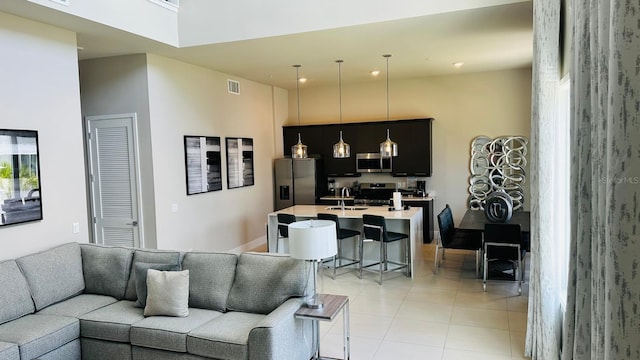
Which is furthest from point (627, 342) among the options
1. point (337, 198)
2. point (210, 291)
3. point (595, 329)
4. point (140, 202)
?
point (337, 198)

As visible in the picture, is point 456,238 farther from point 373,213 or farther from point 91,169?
point 91,169

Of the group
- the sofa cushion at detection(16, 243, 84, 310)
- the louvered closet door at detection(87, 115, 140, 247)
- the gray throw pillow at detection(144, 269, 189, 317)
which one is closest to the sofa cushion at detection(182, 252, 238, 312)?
the gray throw pillow at detection(144, 269, 189, 317)

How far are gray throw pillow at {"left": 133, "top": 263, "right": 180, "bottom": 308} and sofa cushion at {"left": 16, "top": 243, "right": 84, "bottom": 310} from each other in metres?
0.81

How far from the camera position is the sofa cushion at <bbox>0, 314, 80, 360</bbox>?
3.36 metres

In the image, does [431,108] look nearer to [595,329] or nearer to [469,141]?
[469,141]

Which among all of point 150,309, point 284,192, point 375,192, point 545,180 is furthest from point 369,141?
point 150,309

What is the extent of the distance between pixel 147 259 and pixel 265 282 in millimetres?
1280

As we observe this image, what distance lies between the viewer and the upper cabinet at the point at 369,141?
874 centimetres

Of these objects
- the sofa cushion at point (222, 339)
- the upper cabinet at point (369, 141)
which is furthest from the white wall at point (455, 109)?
the sofa cushion at point (222, 339)

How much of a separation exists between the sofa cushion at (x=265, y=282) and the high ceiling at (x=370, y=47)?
9.58 feet

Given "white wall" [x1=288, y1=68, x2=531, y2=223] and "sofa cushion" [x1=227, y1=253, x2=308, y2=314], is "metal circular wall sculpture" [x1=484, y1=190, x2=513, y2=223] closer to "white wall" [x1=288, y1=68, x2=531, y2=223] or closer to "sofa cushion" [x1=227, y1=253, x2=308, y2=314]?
"white wall" [x1=288, y1=68, x2=531, y2=223]

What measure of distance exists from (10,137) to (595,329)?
4961mm

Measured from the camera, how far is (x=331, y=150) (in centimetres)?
940

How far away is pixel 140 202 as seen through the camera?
20.6 feet
